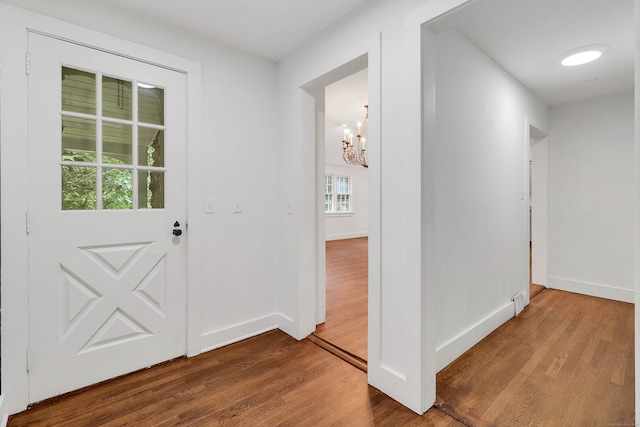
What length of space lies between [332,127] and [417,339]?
18.8 feet

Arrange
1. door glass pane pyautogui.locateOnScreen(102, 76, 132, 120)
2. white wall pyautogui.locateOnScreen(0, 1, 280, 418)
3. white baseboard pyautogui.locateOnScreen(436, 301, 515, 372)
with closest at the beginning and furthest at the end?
white wall pyautogui.locateOnScreen(0, 1, 280, 418)
door glass pane pyautogui.locateOnScreen(102, 76, 132, 120)
white baseboard pyautogui.locateOnScreen(436, 301, 515, 372)

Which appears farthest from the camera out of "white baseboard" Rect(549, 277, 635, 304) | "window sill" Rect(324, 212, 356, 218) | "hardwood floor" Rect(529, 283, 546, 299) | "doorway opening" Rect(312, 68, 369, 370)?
"window sill" Rect(324, 212, 356, 218)

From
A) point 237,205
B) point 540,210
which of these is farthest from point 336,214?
point 237,205

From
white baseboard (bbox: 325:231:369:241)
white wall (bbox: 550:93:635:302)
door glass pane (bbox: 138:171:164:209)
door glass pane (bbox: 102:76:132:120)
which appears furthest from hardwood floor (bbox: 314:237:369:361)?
white wall (bbox: 550:93:635:302)

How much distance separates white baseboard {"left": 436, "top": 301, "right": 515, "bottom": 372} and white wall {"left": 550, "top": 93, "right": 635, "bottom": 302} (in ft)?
5.50

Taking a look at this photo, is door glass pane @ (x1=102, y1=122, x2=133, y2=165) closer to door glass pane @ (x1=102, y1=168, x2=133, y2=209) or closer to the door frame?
door glass pane @ (x1=102, y1=168, x2=133, y2=209)

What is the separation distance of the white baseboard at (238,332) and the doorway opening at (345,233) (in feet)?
1.50

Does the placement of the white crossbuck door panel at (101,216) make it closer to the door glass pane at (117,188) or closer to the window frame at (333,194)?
the door glass pane at (117,188)

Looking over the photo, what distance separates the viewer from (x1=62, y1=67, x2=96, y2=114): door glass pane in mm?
1791

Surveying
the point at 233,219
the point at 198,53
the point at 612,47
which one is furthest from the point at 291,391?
the point at 612,47

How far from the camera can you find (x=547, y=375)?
1.98m

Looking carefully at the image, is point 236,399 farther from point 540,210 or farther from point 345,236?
point 345,236

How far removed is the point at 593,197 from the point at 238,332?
14.7ft

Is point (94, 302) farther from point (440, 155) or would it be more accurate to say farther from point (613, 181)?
point (613, 181)
